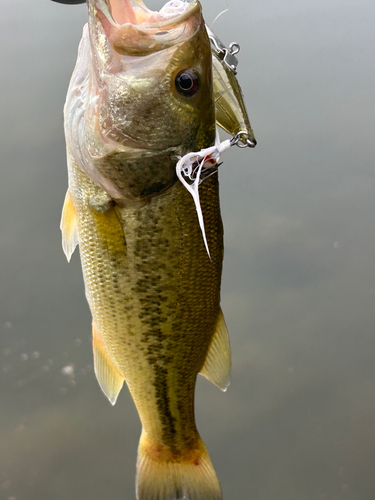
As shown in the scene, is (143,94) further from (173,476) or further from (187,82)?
(173,476)

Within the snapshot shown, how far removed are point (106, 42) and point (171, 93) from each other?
18 cm

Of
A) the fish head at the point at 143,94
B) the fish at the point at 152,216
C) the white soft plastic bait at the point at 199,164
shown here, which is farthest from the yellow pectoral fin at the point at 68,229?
the white soft plastic bait at the point at 199,164

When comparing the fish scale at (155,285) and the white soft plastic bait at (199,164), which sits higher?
the white soft plastic bait at (199,164)

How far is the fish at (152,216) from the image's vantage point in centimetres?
107

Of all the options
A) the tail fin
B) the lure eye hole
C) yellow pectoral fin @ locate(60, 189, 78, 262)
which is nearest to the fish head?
the lure eye hole

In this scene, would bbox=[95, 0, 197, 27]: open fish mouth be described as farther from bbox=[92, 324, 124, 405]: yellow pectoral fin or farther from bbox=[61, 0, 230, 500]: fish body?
bbox=[92, 324, 124, 405]: yellow pectoral fin

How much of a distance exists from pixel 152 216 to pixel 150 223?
2cm

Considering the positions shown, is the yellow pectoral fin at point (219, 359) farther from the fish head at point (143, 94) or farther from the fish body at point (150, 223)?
the fish head at point (143, 94)

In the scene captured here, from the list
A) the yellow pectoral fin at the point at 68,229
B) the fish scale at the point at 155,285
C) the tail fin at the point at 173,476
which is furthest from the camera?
the tail fin at the point at 173,476

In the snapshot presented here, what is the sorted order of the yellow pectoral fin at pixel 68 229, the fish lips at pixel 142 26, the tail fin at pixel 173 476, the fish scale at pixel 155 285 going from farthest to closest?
1. the tail fin at pixel 173 476
2. the yellow pectoral fin at pixel 68 229
3. the fish scale at pixel 155 285
4. the fish lips at pixel 142 26

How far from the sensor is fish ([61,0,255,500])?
1.07 m

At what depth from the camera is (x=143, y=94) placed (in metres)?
1.08

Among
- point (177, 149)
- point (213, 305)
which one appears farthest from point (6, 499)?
point (177, 149)

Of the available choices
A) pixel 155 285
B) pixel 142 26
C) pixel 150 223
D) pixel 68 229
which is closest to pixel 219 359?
pixel 155 285
